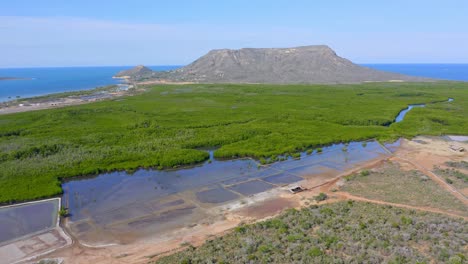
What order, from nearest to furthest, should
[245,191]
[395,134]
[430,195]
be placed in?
[430,195] → [245,191] → [395,134]

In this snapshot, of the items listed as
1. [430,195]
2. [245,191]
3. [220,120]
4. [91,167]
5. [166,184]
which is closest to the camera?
[430,195]

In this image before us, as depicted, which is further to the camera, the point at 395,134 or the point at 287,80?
the point at 287,80

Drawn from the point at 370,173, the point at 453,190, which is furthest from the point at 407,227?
the point at 370,173

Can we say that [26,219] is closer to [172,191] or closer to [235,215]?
[172,191]

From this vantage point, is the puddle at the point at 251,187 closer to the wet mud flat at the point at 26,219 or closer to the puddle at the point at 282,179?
the puddle at the point at 282,179

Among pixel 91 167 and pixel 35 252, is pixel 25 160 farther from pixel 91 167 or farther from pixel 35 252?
pixel 35 252

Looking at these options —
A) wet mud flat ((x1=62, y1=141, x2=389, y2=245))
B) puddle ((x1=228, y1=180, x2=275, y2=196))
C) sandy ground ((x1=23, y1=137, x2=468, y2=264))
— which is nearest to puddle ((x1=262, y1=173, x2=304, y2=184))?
wet mud flat ((x1=62, y1=141, x2=389, y2=245))
